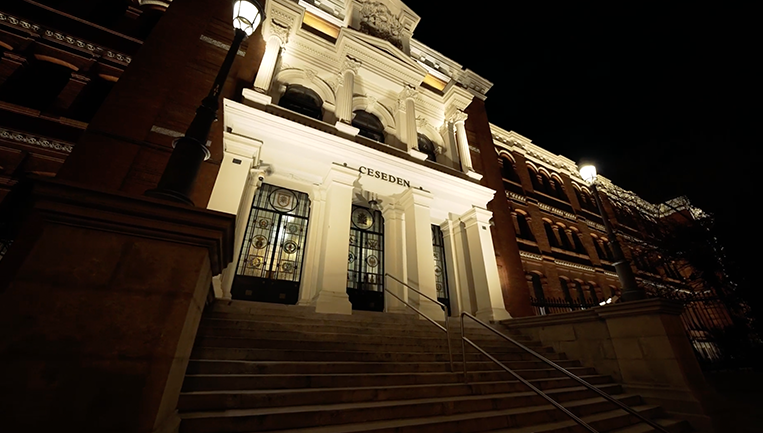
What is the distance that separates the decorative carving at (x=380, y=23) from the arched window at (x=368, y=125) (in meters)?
4.33

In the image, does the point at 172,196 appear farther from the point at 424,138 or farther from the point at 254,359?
the point at 424,138

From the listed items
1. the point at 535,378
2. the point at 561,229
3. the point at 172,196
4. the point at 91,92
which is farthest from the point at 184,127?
the point at 561,229

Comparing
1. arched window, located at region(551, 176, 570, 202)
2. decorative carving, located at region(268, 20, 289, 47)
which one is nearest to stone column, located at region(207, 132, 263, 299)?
decorative carving, located at region(268, 20, 289, 47)

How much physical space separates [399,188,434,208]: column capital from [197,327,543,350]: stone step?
473 cm

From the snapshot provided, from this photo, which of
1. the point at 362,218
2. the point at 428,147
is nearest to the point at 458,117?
the point at 428,147

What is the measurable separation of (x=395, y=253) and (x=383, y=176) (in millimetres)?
2734

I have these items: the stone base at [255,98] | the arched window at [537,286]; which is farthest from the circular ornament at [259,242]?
the arched window at [537,286]

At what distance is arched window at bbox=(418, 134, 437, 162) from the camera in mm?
13428

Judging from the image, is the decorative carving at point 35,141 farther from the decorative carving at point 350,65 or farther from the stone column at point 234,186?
the decorative carving at point 350,65

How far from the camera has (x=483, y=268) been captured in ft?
33.6

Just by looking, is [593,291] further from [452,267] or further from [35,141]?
[35,141]

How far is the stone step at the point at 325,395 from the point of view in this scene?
2.88 m

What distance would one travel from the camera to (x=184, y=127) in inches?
332

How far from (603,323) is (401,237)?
5911 millimetres
